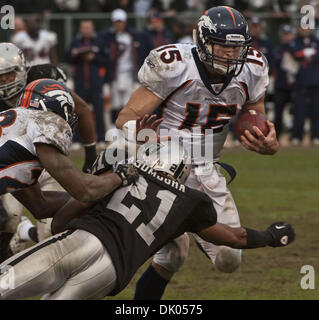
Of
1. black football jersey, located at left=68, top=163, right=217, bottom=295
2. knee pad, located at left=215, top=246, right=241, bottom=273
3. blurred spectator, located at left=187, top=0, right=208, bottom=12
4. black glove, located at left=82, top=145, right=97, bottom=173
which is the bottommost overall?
knee pad, located at left=215, top=246, right=241, bottom=273

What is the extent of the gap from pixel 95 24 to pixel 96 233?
11.7 metres

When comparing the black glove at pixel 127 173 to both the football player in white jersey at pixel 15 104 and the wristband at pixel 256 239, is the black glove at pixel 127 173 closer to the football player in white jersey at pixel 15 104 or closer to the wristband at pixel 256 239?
the wristband at pixel 256 239

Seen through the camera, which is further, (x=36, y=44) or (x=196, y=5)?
(x=196, y=5)

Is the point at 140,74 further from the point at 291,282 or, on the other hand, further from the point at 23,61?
the point at 291,282

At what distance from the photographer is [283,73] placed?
44.4 feet

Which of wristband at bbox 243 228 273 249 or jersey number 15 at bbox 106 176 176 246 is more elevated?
jersey number 15 at bbox 106 176 176 246

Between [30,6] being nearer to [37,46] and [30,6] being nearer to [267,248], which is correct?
[37,46]

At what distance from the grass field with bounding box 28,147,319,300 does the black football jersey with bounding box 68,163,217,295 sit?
1.31m

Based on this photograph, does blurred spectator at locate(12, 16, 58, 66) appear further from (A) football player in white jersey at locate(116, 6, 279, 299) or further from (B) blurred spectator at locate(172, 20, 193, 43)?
(A) football player in white jersey at locate(116, 6, 279, 299)

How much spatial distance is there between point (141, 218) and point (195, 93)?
1.29 meters

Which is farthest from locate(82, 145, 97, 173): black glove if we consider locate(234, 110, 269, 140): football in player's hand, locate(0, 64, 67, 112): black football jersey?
locate(234, 110, 269, 140): football in player's hand

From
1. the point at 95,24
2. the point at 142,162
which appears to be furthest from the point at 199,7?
the point at 142,162

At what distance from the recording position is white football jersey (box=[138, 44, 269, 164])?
489cm

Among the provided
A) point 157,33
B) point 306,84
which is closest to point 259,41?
point 306,84
